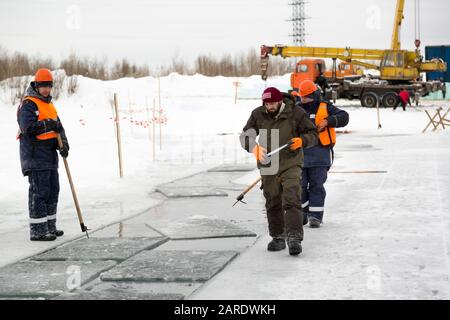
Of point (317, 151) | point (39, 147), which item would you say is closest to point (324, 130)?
point (317, 151)

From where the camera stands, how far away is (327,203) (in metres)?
10.4

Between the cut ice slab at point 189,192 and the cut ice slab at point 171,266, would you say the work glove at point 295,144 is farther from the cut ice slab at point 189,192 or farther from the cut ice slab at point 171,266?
the cut ice slab at point 189,192

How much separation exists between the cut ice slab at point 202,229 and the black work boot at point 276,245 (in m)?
0.86

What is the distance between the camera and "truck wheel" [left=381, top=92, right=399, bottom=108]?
37428 millimetres

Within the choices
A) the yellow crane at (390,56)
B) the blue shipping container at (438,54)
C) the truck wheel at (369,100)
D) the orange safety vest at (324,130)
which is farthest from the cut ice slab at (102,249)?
the blue shipping container at (438,54)

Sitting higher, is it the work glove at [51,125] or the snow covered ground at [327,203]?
the work glove at [51,125]

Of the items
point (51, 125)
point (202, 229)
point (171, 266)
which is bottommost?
point (202, 229)

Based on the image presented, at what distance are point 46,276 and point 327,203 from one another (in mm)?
4855

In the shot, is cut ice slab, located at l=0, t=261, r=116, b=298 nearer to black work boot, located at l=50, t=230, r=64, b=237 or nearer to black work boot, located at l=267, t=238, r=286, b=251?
black work boot, located at l=50, t=230, r=64, b=237

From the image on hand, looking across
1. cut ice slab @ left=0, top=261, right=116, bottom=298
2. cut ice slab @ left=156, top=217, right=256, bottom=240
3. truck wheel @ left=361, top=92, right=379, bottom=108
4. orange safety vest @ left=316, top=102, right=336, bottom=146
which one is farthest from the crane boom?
cut ice slab @ left=0, top=261, right=116, bottom=298

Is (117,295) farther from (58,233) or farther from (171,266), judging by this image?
(58,233)

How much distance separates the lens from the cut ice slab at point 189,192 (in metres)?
11.5

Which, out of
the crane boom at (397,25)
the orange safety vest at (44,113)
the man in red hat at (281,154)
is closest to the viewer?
the man in red hat at (281,154)

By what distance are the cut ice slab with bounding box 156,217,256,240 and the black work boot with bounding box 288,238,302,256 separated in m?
1.16
